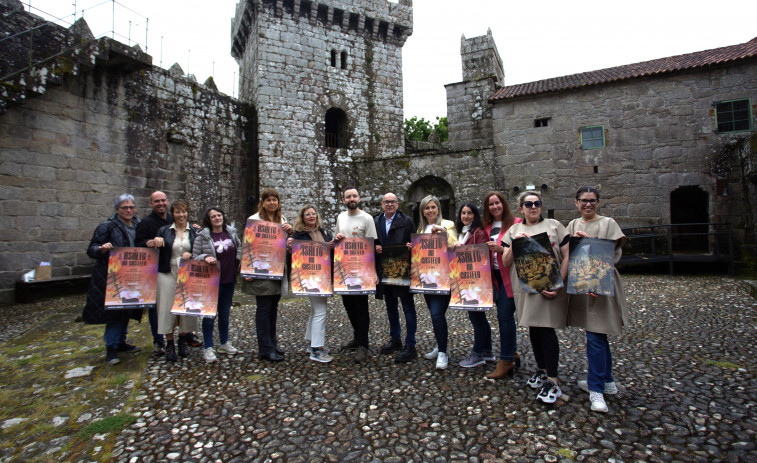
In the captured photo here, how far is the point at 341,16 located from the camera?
16.4 m

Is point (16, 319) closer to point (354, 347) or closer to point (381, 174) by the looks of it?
point (354, 347)

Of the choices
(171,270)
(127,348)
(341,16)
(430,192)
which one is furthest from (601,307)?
(341,16)

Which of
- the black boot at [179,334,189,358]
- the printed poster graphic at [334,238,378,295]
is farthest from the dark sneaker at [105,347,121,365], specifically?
the printed poster graphic at [334,238,378,295]

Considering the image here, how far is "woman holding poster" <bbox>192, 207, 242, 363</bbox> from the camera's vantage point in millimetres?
4606

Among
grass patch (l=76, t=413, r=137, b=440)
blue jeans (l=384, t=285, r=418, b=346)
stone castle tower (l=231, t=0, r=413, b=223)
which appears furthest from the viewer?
stone castle tower (l=231, t=0, r=413, b=223)

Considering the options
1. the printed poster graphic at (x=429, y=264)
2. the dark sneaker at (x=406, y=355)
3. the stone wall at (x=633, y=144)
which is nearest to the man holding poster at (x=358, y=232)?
the dark sneaker at (x=406, y=355)

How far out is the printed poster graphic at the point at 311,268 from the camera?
4.48 m

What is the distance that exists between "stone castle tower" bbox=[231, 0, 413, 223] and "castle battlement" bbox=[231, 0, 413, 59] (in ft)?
0.12

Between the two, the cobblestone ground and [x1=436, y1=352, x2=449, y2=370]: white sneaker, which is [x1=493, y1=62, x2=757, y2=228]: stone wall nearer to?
the cobblestone ground

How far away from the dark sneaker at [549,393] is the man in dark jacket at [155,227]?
4361mm

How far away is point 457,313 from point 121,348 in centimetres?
522

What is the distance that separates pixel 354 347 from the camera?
4863mm

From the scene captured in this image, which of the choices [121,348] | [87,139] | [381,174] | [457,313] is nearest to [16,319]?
[121,348]

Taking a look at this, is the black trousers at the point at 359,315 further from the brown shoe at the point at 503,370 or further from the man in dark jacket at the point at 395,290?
the brown shoe at the point at 503,370
